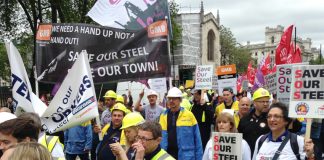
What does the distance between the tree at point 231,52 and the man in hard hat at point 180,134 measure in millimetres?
64770

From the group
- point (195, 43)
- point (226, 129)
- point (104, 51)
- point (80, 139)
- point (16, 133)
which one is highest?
point (195, 43)

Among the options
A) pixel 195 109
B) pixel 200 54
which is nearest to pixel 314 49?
pixel 200 54

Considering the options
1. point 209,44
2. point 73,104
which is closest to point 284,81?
point 73,104

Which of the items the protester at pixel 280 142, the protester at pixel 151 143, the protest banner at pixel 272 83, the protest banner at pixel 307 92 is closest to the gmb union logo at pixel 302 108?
the protest banner at pixel 307 92

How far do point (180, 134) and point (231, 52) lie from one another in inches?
2640

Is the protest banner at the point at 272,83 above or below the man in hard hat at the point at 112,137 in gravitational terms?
above

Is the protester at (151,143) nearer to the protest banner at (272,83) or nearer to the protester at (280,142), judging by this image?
the protester at (280,142)

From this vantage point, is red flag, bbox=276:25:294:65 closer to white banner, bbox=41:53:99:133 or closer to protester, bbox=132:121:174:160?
white banner, bbox=41:53:99:133

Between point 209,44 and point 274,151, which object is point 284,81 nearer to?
point 274,151

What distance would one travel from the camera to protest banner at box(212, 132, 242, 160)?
15.0 ft

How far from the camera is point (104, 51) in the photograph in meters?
7.24

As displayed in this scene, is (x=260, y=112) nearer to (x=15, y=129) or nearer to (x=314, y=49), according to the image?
(x=15, y=129)

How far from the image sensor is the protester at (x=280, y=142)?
422 cm

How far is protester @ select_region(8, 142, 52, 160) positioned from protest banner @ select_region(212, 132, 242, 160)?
8.22 feet
